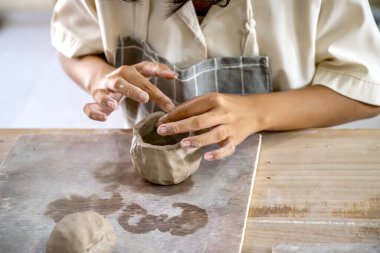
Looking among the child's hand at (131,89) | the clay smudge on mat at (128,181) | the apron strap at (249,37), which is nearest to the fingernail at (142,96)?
the child's hand at (131,89)

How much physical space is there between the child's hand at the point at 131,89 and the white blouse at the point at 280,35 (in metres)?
0.11

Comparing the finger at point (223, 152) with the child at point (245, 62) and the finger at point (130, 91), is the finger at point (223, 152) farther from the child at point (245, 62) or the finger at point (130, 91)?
the finger at point (130, 91)

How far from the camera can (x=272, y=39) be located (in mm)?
1009

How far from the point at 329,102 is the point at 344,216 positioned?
260 millimetres

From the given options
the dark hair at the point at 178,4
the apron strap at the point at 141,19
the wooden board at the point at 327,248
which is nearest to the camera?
the wooden board at the point at 327,248

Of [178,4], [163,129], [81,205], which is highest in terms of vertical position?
[178,4]

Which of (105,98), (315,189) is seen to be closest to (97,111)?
(105,98)

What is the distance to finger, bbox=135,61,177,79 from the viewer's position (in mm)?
953

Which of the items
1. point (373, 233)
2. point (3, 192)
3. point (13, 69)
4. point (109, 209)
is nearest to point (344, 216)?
point (373, 233)

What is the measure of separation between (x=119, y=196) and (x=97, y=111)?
183 mm

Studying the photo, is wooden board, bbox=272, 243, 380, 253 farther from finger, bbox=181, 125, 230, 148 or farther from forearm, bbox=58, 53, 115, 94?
forearm, bbox=58, 53, 115, 94

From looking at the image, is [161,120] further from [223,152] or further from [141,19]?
[141,19]

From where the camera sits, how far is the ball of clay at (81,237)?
0.74m

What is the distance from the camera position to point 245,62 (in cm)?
101
